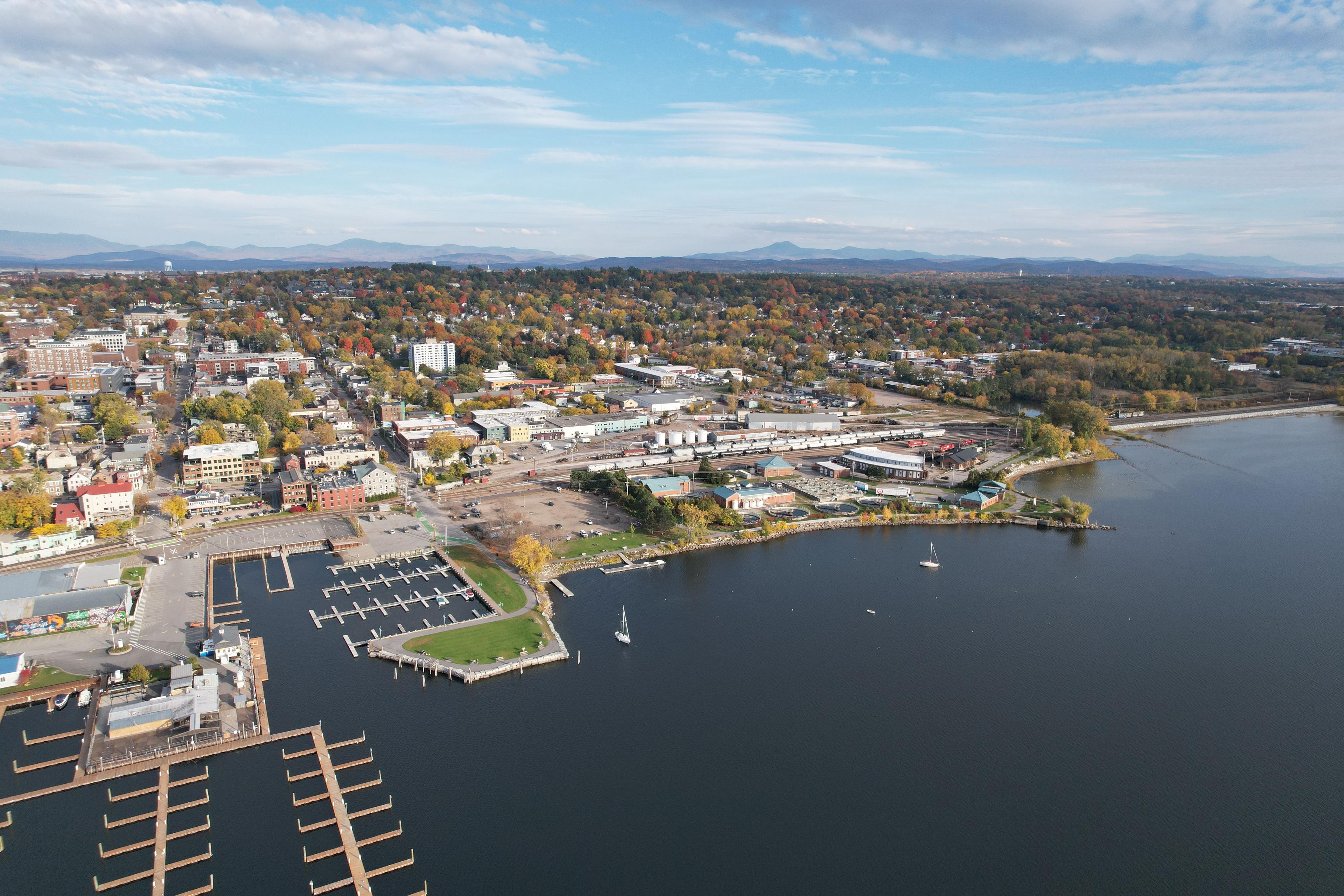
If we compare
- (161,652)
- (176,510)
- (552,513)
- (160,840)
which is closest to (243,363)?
(176,510)

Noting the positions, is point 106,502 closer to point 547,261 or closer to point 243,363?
point 243,363

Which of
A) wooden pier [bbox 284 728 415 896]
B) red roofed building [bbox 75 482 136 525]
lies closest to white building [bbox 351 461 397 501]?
red roofed building [bbox 75 482 136 525]

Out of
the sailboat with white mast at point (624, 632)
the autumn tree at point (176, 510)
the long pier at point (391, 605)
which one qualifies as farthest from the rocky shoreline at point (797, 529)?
the autumn tree at point (176, 510)

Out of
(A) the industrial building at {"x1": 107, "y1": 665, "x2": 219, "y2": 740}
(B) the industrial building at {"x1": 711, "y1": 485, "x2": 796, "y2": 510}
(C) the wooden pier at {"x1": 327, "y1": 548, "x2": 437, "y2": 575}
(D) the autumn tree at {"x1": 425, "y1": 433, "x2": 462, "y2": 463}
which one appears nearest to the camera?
(A) the industrial building at {"x1": 107, "y1": 665, "x2": 219, "y2": 740}

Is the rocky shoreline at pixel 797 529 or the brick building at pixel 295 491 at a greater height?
the brick building at pixel 295 491

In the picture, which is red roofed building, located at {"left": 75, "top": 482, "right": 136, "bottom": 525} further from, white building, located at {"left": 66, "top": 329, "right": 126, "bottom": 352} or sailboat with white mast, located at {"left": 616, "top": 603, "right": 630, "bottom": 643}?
white building, located at {"left": 66, "top": 329, "right": 126, "bottom": 352}

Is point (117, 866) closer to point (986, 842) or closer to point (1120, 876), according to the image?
point (986, 842)

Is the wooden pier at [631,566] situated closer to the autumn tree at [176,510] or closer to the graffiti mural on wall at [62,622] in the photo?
the graffiti mural on wall at [62,622]
